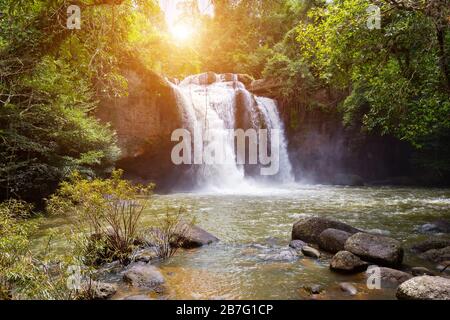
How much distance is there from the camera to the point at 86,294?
13.1 feet

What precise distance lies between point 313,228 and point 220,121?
1549cm

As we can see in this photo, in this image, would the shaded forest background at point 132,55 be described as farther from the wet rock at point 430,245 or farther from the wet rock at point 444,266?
the wet rock at point 444,266

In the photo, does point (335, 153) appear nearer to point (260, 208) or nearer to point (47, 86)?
point (260, 208)

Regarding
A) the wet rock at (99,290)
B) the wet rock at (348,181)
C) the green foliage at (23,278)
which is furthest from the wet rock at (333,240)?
the wet rock at (348,181)

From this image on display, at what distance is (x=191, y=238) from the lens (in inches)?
274

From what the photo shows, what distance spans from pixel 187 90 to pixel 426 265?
18232 millimetres

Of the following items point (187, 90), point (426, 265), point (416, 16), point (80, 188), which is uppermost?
point (187, 90)

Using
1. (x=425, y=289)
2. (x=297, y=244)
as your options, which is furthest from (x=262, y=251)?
(x=425, y=289)

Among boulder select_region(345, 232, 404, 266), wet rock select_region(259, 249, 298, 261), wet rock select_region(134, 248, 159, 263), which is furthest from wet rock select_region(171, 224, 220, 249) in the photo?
boulder select_region(345, 232, 404, 266)

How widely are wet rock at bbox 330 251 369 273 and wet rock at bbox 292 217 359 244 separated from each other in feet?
4.99

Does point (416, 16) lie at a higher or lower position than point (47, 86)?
higher

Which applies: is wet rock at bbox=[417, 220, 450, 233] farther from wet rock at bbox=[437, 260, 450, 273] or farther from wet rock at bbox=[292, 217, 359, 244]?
wet rock at bbox=[437, 260, 450, 273]

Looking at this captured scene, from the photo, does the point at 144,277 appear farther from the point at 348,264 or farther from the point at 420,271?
the point at 420,271
